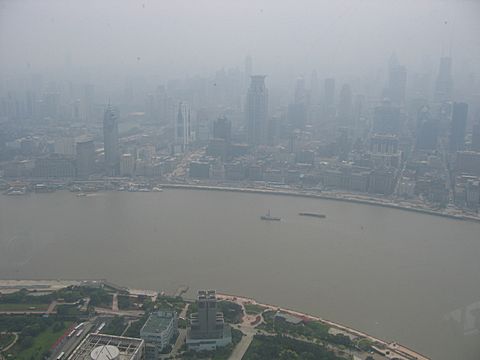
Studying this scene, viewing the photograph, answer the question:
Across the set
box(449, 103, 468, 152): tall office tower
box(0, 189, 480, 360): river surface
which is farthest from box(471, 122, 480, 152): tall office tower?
box(0, 189, 480, 360): river surface

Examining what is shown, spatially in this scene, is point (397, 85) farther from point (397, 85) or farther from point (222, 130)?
point (222, 130)

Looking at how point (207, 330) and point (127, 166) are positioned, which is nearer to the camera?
point (207, 330)

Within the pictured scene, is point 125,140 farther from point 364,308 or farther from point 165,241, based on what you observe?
point 364,308

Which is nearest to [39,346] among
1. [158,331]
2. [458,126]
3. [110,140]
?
[158,331]

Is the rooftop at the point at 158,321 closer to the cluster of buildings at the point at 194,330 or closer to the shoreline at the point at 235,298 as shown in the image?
the cluster of buildings at the point at 194,330

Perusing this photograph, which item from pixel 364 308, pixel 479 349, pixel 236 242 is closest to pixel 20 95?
pixel 236 242

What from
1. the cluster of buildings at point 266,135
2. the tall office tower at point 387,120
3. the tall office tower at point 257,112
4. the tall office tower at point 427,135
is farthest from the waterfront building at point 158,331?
the tall office tower at point 387,120

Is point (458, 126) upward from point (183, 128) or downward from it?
upward
